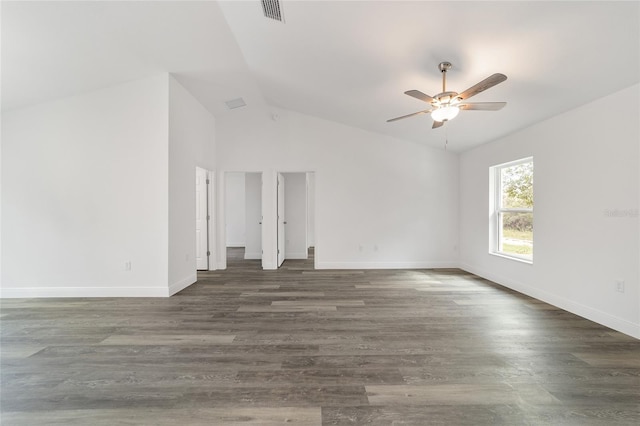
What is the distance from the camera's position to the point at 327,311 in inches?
128

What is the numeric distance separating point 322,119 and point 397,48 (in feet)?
9.98

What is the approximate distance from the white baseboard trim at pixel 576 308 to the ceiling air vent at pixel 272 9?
14.8ft

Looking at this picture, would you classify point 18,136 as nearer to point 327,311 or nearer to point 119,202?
point 119,202

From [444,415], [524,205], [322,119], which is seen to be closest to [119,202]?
[322,119]

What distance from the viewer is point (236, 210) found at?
380 inches

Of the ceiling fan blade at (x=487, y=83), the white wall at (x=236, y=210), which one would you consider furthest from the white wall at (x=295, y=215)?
the ceiling fan blade at (x=487, y=83)

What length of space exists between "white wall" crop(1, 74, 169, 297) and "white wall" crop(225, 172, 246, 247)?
564 centimetres

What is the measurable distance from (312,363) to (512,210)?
406cm

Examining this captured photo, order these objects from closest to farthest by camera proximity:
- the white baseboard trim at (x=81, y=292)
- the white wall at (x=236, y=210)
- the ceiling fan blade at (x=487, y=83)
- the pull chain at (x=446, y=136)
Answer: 1. the ceiling fan blade at (x=487, y=83)
2. the white baseboard trim at (x=81, y=292)
3. the pull chain at (x=446, y=136)
4. the white wall at (x=236, y=210)

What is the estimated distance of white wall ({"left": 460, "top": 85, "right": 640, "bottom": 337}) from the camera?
2.65 metres

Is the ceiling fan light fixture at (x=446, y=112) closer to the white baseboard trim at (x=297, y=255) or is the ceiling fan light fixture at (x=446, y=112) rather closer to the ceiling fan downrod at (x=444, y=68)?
the ceiling fan downrod at (x=444, y=68)

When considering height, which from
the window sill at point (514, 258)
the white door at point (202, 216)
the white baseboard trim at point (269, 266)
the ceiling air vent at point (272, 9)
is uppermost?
the ceiling air vent at point (272, 9)

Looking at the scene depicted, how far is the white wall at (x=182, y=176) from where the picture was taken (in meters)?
4.02

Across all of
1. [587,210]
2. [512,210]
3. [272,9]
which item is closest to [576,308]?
[587,210]
